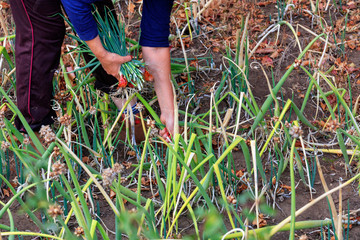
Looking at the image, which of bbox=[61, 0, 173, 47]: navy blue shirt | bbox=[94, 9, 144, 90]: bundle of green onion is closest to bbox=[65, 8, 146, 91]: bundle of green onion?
bbox=[94, 9, 144, 90]: bundle of green onion

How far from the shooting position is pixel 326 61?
2650mm

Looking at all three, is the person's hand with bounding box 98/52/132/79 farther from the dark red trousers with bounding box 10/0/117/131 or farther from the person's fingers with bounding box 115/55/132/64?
the dark red trousers with bounding box 10/0/117/131

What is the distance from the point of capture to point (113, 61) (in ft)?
6.85

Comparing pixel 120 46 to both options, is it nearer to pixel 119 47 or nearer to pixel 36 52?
pixel 119 47

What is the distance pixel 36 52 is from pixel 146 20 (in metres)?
0.48

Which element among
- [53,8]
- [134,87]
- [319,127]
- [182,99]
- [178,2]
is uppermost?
[53,8]

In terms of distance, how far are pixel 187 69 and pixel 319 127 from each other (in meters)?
0.70

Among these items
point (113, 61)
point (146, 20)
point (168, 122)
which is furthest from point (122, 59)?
point (168, 122)

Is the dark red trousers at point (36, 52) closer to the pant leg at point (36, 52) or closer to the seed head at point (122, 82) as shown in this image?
the pant leg at point (36, 52)

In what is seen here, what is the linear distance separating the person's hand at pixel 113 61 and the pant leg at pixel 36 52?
0.21m

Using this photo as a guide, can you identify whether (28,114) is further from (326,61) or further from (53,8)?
(326,61)

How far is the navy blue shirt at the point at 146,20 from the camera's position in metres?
1.84

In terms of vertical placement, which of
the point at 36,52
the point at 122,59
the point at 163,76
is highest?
the point at 36,52

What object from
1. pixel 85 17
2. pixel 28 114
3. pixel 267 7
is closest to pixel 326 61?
pixel 267 7
